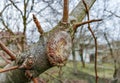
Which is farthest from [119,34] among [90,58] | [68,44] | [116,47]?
[90,58]

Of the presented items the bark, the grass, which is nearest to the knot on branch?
the bark

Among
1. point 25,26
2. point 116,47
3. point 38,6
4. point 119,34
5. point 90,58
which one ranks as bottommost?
point 90,58

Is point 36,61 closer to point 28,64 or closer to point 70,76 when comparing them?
point 28,64

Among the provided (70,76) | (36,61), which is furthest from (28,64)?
(70,76)

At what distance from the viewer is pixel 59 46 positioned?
0.60 m

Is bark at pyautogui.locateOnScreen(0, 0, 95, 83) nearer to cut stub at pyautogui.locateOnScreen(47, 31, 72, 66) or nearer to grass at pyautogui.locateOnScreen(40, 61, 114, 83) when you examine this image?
cut stub at pyautogui.locateOnScreen(47, 31, 72, 66)

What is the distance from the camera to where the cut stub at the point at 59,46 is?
0.58m

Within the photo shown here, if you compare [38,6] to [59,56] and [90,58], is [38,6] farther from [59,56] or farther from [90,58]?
[90,58]

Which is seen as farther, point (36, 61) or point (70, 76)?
point (70, 76)

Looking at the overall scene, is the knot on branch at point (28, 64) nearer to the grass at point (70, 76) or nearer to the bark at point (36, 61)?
the bark at point (36, 61)

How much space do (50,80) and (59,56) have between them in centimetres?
292

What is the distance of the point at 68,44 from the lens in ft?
1.99

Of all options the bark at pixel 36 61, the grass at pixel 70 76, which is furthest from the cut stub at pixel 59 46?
the grass at pixel 70 76

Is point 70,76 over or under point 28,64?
under
